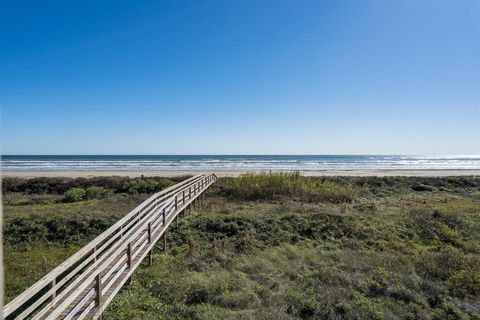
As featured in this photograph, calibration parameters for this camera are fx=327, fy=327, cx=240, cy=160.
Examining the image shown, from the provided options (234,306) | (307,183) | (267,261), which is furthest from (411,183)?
(234,306)

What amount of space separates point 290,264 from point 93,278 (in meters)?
5.26

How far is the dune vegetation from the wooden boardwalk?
0.63 m

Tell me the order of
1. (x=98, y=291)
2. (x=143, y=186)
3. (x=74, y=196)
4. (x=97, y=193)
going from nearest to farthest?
(x=98, y=291) → (x=74, y=196) → (x=97, y=193) → (x=143, y=186)

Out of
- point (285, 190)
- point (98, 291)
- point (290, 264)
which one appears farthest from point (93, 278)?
point (285, 190)

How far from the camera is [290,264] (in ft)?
29.2

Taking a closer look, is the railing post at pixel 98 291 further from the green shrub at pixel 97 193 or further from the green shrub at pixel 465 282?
the green shrub at pixel 97 193

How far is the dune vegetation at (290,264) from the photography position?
6.61m

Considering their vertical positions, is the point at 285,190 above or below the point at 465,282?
above

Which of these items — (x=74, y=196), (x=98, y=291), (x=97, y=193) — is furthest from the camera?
(x=97, y=193)

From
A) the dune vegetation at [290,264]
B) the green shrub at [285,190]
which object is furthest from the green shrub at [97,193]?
the green shrub at [285,190]

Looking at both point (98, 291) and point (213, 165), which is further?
point (213, 165)

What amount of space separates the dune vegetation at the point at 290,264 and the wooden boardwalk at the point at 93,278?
63cm

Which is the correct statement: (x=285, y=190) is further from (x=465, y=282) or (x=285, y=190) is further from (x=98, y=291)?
(x=98, y=291)

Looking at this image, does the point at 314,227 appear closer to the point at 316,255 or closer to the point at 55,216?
the point at 316,255
